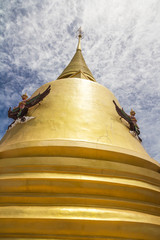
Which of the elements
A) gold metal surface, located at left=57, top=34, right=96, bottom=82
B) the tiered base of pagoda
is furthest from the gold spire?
the tiered base of pagoda

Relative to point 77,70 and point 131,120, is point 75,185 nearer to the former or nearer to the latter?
point 131,120

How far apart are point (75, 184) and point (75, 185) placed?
2cm

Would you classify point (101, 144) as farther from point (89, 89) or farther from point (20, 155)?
point (89, 89)

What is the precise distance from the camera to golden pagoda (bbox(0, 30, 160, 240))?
10.1ft

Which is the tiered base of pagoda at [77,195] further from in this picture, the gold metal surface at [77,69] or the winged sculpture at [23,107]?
the gold metal surface at [77,69]

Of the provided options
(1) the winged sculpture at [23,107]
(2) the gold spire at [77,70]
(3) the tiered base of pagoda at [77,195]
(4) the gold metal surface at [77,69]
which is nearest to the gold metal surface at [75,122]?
(1) the winged sculpture at [23,107]

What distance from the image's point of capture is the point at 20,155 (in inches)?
168

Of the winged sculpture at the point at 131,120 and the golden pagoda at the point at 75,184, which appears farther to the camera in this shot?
the winged sculpture at the point at 131,120

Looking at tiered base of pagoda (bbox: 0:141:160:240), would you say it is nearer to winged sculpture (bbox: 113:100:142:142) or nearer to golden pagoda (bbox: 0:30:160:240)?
golden pagoda (bbox: 0:30:160:240)

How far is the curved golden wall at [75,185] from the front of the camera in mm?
3066

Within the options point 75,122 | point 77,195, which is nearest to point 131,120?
point 75,122

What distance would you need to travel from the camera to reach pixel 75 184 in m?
3.58

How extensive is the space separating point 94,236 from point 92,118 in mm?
3066

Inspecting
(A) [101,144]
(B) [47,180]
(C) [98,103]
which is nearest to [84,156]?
(A) [101,144]
